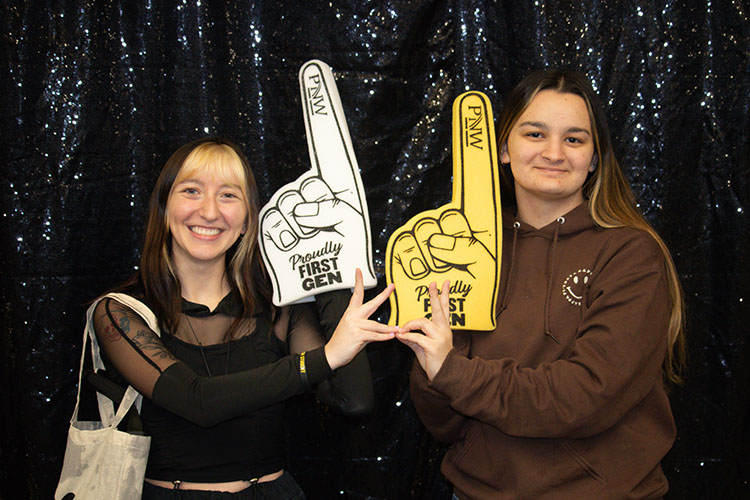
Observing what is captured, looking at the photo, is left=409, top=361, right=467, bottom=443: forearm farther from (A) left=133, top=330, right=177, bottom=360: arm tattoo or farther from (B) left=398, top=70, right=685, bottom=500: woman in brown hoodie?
(A) left=133, top=330, right=177, bottom=360: arm tattoo

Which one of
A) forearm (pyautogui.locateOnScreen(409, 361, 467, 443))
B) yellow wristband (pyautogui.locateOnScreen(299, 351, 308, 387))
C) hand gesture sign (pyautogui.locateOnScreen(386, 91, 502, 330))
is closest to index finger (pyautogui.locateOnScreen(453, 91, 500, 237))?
hand gesture sign (pyautogui.locateOnScreen(386, 91, 502, 330))

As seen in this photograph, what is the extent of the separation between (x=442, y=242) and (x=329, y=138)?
0.36 metres

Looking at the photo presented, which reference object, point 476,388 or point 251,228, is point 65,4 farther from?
point 476,388

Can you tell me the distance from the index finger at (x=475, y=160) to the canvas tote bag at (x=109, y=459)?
0.72 metres

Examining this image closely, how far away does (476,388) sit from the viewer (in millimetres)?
1096

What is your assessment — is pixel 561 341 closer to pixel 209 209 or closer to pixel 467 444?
pixel 467 444

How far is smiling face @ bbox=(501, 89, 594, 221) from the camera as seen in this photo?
123 centimetres

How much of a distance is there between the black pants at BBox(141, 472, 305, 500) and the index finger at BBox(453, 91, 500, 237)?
717mm

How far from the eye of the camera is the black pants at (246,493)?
126cm

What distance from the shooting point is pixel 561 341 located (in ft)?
3.83

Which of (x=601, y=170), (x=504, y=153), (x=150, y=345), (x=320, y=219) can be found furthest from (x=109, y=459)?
(x=601, y=170)

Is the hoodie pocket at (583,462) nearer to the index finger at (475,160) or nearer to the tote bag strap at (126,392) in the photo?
the index finger at (475,160)

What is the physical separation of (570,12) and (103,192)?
4.60 feet

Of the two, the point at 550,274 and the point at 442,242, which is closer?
the point at 550,274
